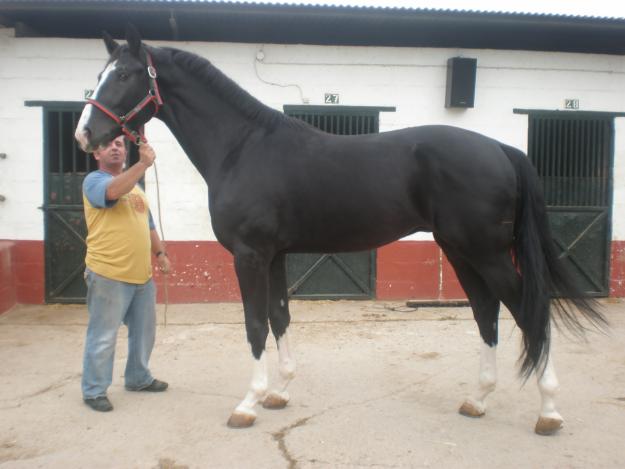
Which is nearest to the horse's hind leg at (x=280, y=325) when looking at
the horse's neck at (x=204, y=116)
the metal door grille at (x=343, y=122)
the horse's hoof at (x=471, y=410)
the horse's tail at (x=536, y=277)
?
the horse's neck at (x=204, y=116)

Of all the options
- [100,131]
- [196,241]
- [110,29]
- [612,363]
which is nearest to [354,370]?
[612,363]

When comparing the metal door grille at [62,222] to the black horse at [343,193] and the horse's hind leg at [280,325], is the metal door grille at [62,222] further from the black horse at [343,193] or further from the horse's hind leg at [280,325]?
the horse's hind leg at [280,325]

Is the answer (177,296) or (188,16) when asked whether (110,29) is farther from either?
Answer: (177,296)

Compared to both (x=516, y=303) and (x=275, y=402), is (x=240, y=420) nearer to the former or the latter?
(x=275, y=402)

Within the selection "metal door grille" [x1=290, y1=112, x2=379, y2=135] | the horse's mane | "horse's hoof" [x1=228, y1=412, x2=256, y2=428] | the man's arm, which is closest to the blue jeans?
the man's arm

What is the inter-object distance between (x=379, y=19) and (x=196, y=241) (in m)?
3.51

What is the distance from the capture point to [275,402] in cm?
339

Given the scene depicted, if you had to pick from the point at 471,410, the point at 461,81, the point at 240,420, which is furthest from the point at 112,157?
the point at 461,81

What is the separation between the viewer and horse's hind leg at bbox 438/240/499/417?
3246 mm

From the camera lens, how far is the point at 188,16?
20.0 ft

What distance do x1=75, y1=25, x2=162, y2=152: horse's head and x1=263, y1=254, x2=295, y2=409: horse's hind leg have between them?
1.21 meters

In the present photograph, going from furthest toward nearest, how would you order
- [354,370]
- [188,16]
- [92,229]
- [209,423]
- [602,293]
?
1. [602,293]
2. [188,16]
3. [354,370]
4. [92,229]
5. [209,423]

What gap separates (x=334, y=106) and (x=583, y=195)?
357 centimetres

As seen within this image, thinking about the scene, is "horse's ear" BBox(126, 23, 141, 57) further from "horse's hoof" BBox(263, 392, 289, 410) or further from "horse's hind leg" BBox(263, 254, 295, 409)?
"horse's hoof" BBox(263, 392, 289, 410)
